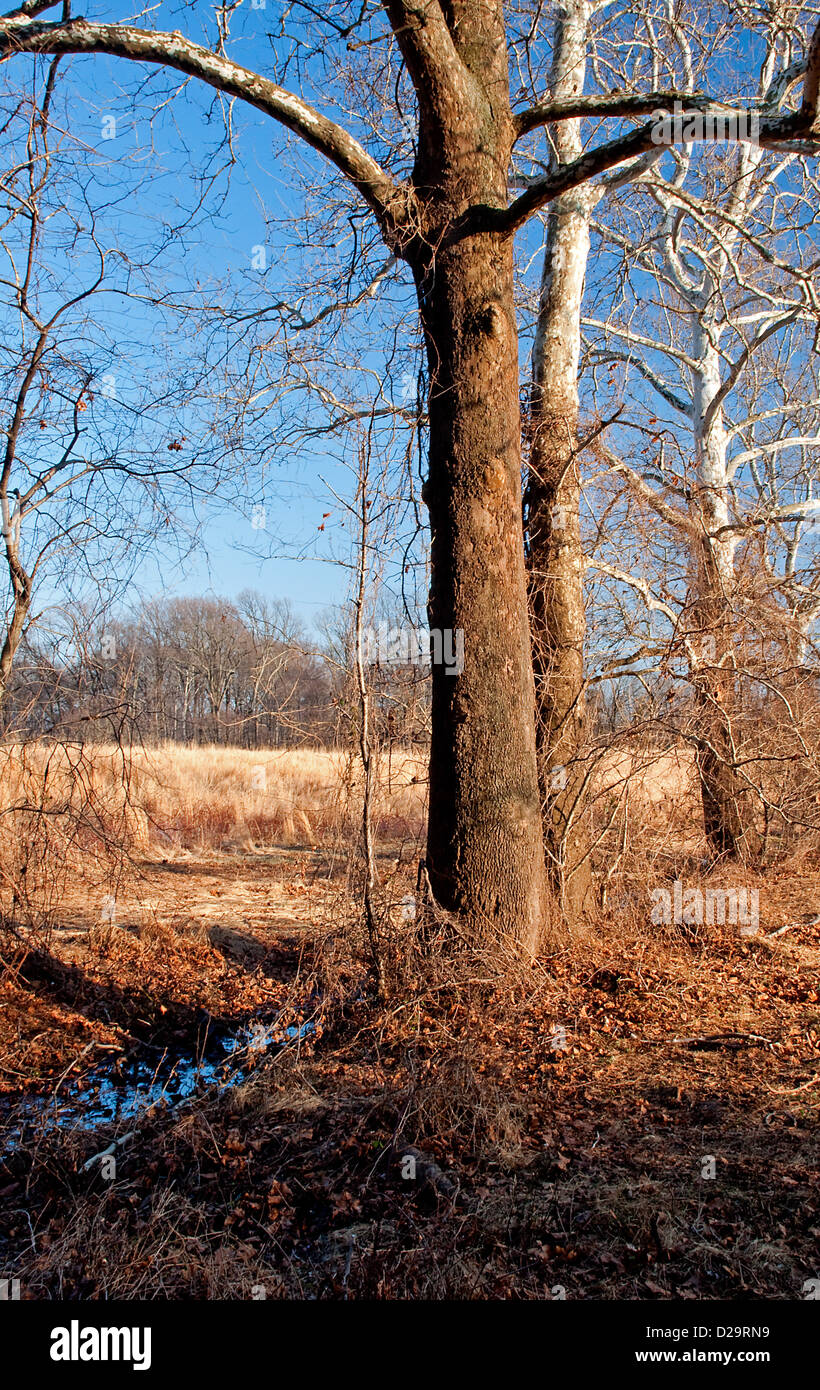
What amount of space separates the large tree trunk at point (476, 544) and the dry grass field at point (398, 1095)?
19.7 inches

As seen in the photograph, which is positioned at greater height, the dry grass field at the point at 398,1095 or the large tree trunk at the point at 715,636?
the large tree trunk at the point at 715,636

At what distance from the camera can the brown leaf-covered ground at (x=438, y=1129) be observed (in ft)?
9.61

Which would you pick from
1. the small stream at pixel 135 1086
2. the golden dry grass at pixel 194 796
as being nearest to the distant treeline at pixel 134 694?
the golden dry grass at pixel 194 796

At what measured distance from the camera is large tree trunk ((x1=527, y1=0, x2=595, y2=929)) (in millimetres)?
6363

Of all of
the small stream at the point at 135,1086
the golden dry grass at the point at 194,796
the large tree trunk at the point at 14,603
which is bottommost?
the small stream at the point at 135,1086

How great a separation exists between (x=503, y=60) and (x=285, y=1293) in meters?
7.27

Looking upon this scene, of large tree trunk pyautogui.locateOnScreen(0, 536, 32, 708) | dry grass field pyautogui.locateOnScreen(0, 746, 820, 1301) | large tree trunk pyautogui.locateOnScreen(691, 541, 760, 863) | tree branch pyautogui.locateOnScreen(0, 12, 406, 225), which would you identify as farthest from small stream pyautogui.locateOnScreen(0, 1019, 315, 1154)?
tree branch pyautogui.locateOnScreen(0, 12, 406, 225)

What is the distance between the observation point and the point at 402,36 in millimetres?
5398

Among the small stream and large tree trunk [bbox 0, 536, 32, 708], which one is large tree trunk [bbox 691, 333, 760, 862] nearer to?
the small stream

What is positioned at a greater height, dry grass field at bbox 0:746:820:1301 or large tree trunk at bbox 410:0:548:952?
large tree trunk at bbox 410:0:548:952

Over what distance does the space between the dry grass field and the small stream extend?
0.07 ft

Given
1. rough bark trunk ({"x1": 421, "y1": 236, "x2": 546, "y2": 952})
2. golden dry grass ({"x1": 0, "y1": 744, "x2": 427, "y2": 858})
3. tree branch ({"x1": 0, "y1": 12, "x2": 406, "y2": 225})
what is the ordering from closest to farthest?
1. tree branch ({"x1": 0, "y1": 12, "x2": 406, "y2": 225})
2. rough bark trunk ({"x1": 421, "y1": 236, "x2": 546, "y2": 952})
3. golden dry grass ({"x1": 0, "y1": 744, "x2": 427, "y2": 858})

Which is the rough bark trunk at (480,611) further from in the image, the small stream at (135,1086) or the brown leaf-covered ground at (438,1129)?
the small stream at (135,1086)
